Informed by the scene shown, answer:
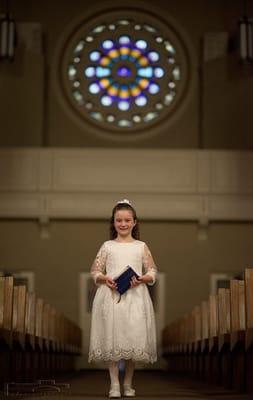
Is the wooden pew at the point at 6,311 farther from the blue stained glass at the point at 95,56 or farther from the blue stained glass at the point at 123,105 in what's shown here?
the blue stained glass at the point at 95,56

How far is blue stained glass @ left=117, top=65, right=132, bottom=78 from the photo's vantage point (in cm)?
1738

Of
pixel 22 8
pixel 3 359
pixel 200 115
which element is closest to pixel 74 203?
pixel 200 115

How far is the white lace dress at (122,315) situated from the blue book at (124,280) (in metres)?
0.12

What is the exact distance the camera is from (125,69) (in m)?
17.5

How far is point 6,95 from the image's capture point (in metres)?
16.0

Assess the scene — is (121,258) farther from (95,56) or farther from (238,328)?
(95,56)

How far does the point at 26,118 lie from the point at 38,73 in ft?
3.27

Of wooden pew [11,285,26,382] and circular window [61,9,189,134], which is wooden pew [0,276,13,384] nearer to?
wooden pew [11,285,26,382]

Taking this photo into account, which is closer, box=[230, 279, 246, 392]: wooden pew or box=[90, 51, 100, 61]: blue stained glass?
box=[230, 279, 246, 392]: wooden pew

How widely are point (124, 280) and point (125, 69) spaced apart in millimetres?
12709

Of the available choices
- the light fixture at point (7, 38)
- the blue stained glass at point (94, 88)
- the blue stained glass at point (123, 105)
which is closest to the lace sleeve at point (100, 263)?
the light fixture at point (7, 38)

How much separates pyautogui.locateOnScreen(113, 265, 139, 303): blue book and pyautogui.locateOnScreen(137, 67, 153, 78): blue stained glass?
41.1 feet

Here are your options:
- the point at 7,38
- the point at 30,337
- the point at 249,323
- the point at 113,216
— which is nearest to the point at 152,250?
the point at 7,38

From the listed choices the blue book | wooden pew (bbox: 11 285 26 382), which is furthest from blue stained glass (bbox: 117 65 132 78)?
the blue book
